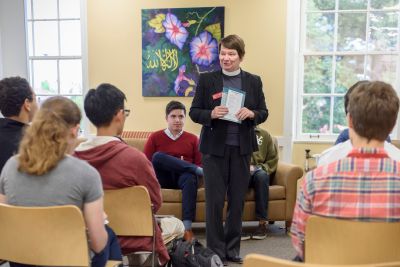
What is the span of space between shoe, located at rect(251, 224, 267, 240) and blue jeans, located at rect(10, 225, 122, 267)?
2098 mm

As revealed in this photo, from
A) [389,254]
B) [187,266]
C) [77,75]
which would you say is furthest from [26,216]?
[77,75]

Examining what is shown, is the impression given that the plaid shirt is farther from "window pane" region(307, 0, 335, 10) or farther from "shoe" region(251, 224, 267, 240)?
"window pane" region(307, 0, 335, 10)

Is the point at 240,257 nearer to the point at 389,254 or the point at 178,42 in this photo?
the point at 389,254

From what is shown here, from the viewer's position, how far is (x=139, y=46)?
4719 mm

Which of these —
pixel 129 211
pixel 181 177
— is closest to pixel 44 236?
pixel 129 211

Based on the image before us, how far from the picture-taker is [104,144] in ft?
5.71

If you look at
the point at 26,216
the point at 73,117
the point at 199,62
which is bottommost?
the point at 26,216

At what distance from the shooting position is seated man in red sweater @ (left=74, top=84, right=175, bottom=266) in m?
1.73

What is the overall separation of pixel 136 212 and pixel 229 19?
3318mm

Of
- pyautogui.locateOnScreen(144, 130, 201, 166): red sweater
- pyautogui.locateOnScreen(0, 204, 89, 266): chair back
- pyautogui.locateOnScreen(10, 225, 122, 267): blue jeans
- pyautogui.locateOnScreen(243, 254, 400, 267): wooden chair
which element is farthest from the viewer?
pyautogui.locateOnScreen(144, 130, 201, 166): red sweater

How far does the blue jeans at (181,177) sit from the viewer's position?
3430 millimetres

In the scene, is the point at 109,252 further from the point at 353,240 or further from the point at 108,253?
the point at 353,240

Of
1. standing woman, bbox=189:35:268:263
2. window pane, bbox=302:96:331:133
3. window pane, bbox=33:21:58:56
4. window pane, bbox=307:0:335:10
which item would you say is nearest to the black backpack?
standing woman, bbox=189:35:268:263

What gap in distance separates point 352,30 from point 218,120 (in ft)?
8.92
